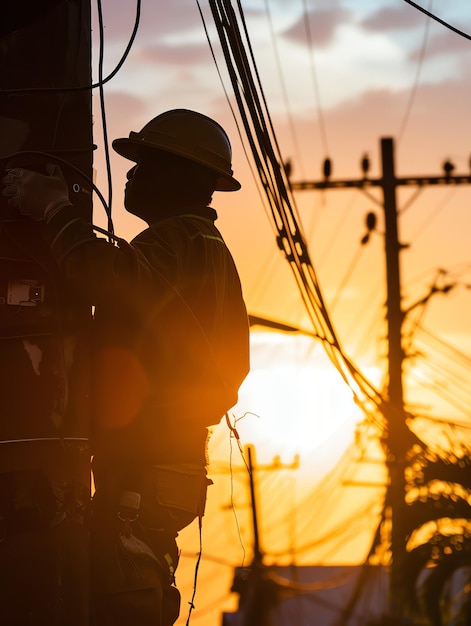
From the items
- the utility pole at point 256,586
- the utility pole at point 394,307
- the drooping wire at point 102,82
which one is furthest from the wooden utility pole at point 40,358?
the utility pole at point 256,586

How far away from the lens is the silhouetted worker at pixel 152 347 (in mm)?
3455

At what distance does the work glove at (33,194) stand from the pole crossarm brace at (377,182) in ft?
39.4

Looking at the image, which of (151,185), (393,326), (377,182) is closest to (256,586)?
(393,326)

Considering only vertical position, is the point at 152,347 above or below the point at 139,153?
below

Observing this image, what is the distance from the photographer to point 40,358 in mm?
3449

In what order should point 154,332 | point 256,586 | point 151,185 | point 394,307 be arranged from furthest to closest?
point 256,586 < point 394,307 < point 151,185 < point 154,332

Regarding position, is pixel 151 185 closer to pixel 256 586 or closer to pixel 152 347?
pixel 152 347

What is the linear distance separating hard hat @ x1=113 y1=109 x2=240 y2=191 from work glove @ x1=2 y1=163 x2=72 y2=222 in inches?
26.3

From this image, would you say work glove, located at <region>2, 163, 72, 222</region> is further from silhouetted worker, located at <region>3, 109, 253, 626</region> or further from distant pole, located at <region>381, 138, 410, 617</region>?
distant pole, located at <region>381, 138, 410, 617</region>

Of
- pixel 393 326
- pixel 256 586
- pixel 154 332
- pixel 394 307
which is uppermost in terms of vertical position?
pixel 394 307

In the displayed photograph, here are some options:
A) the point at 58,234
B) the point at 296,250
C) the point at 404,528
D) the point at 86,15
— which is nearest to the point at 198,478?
the point at 58,234

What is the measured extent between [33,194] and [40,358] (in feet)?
1.84

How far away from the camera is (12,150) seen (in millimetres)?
3488

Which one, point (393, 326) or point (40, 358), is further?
point (393, 326)
